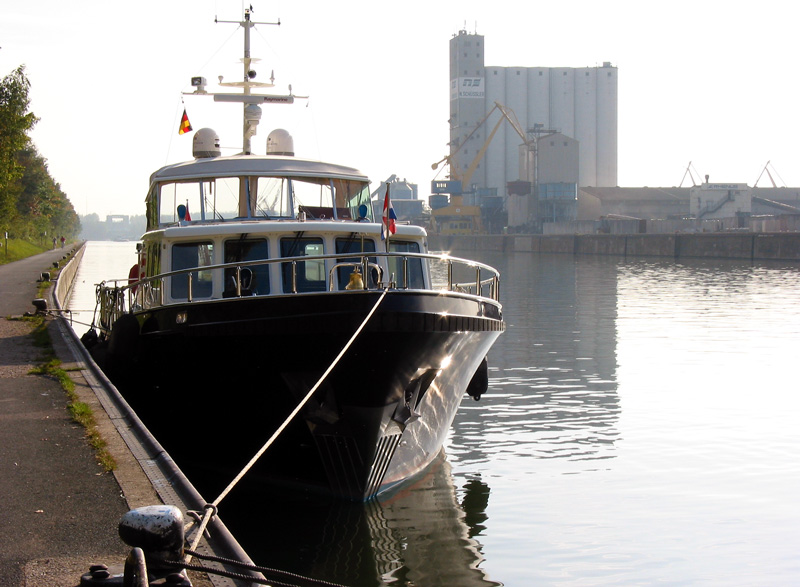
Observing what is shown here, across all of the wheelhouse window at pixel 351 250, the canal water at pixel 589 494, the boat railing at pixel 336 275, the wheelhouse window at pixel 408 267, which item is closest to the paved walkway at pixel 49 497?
the boat railing at pixel 336 275

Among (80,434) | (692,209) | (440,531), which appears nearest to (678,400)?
(440,531)

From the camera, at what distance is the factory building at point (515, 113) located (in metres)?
162

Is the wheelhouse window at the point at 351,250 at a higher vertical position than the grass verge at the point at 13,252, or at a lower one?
higher

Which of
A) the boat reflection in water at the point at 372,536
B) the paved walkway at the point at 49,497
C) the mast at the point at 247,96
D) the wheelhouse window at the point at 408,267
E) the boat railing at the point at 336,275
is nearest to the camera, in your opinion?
the paved walkway at the point at 49,497

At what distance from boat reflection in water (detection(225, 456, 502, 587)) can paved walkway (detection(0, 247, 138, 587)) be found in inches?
86.8

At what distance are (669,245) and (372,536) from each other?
8116 cm

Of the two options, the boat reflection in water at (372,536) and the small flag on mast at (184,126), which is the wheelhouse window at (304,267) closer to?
the boat reflection in water at (372,536)

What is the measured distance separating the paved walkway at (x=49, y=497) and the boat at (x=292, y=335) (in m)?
1.65

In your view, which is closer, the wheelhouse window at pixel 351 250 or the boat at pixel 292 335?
the boat at pixel 292 335

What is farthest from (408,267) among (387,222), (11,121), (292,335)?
(11,121)

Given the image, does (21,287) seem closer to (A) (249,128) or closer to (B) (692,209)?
(A) (249,128)

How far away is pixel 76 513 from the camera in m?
6.93

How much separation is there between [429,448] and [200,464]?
2.98 meters

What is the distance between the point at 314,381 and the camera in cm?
1044
